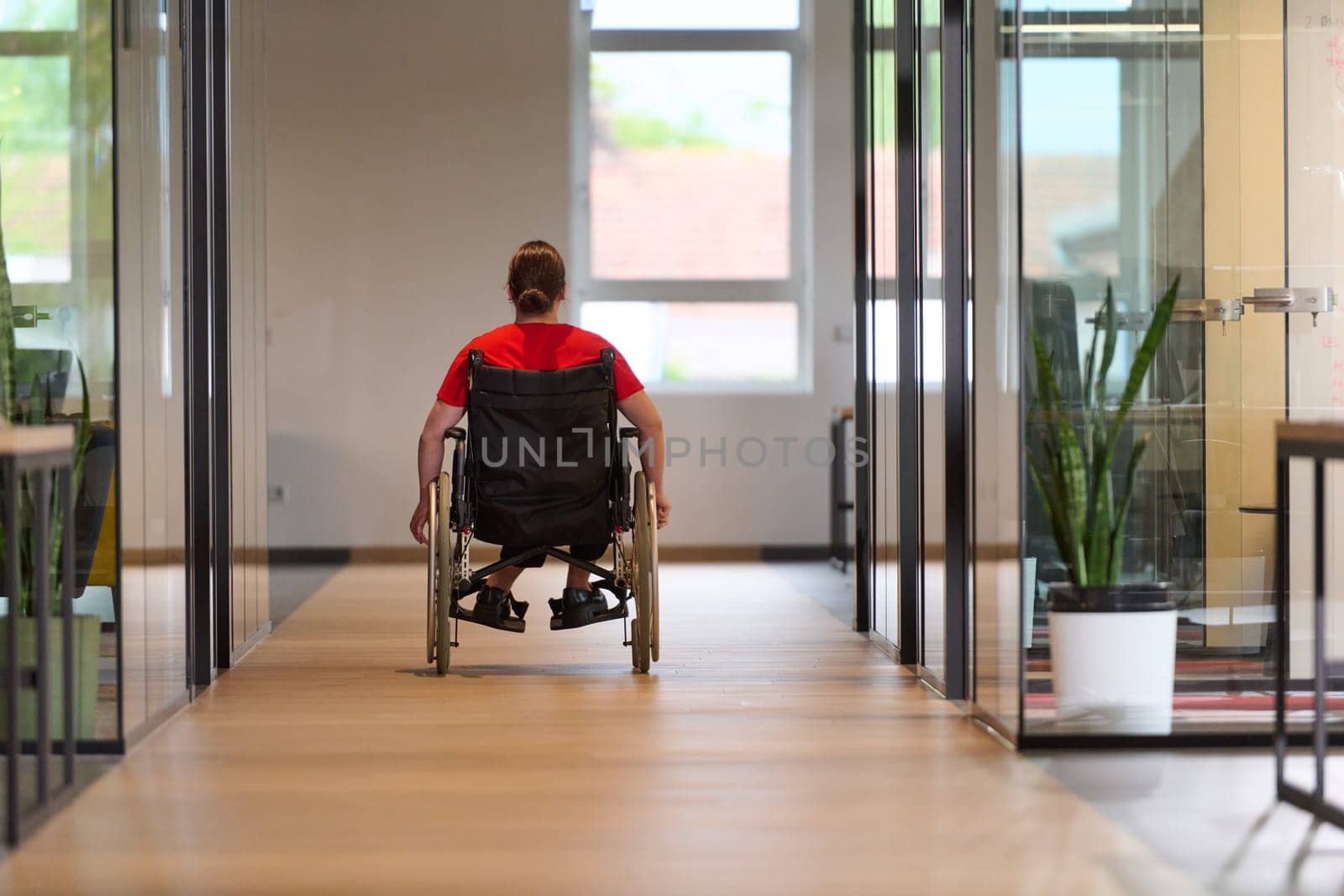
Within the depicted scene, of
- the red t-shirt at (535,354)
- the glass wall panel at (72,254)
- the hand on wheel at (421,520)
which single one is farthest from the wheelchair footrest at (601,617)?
the glass wall panel at (72,254)

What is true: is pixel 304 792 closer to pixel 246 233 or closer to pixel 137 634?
pixel 137 634

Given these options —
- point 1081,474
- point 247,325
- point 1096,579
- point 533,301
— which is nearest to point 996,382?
point 1081,474

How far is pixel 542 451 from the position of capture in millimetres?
3584

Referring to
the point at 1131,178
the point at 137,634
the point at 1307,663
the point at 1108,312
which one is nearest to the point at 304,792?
the point at 137,634

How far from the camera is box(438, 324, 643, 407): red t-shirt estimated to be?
374cm

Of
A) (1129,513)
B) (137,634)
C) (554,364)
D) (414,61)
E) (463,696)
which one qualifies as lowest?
(463,696)

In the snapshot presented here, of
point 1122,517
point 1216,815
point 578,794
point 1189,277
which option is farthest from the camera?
point 1189,277

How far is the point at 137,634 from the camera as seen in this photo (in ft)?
9.79

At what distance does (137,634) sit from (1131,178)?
2.27 m

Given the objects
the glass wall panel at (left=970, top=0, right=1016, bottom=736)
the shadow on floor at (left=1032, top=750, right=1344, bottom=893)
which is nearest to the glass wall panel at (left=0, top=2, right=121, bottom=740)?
the glass wall panel at (left=970, top=0, right=1016, bottom=736)

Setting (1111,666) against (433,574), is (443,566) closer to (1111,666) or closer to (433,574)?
(433,574)

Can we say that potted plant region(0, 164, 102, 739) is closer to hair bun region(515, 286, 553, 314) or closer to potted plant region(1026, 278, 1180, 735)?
hair bun region(515, 286, 553, 314)

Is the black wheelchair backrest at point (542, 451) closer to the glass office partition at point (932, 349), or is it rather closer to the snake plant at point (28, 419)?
the glass office partition at point (932, 349)

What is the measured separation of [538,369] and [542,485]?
306mm
